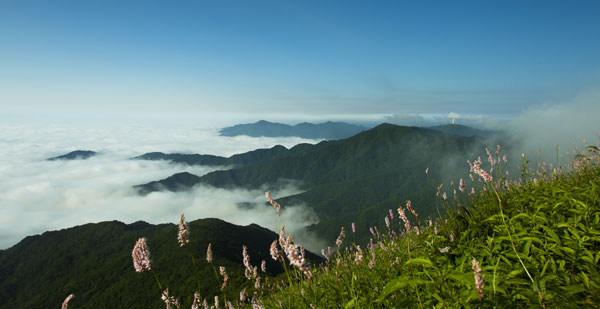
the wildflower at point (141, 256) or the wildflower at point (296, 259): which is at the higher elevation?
the wildflower at point (296, 259)

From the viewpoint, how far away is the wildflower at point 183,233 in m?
3.32

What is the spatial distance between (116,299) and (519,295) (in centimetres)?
18083

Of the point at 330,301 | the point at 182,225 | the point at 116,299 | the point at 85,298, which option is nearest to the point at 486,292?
the point at 330,301

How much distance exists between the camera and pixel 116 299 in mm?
138500

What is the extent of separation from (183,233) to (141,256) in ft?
2.00

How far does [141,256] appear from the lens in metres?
3.47

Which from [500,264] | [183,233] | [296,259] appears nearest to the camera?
[296,259]

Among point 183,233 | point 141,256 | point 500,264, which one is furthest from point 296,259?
point 141,256

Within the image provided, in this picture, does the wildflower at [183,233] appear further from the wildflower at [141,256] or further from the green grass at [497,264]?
the green grass at [497,264]

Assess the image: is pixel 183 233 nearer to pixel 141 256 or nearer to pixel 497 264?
pixel 141 256

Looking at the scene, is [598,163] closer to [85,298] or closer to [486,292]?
[486,292]

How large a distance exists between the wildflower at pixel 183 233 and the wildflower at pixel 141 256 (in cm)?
44

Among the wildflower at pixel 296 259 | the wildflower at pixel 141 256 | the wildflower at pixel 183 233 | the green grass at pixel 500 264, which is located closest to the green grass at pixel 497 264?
the green grass at pixel 500 264

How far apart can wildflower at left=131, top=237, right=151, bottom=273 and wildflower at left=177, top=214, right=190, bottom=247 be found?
→ 17.1 inches
